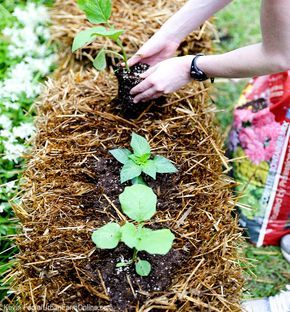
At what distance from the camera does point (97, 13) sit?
5.58 feet

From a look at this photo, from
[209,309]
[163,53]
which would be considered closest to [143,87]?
[163,53]

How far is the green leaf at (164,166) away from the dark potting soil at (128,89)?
10.8 inches

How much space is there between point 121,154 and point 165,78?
31cm

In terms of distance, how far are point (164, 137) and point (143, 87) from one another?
194 mm

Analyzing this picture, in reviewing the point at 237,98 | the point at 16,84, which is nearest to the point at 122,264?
the point at 16,84

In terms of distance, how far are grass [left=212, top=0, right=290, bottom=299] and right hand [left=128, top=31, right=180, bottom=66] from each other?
32cm

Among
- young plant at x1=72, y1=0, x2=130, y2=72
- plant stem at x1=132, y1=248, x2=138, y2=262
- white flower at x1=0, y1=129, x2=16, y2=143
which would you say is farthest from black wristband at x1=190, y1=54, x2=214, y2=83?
white flower at x1=0, y1=129, x2=16, y2=143

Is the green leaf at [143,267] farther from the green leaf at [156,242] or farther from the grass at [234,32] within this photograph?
the grass at [234,32]

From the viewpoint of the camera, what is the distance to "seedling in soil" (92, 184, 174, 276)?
1.28 meters

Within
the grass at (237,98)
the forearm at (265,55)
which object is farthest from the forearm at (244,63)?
the grass at (237,98)

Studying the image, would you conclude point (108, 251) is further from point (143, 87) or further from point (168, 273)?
point (143, 87)

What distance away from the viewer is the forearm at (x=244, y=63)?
4.84 feet

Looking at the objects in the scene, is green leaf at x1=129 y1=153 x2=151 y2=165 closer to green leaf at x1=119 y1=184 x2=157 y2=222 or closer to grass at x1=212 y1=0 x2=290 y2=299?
green leaf at x1=119 y1=184 x2=157 y2=222

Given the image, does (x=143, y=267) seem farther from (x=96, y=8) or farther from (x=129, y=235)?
(x=96, y=8)
